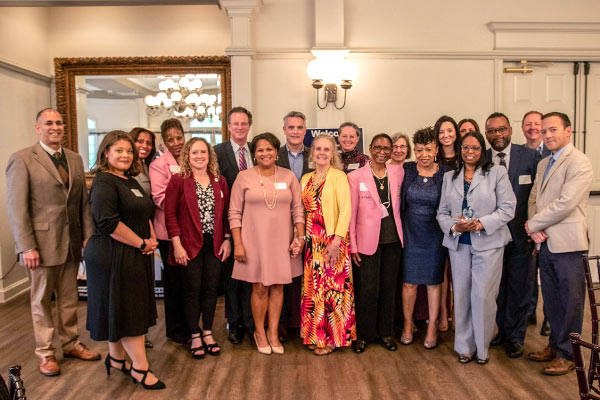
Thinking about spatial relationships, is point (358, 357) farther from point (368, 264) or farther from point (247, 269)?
point (247, 269)

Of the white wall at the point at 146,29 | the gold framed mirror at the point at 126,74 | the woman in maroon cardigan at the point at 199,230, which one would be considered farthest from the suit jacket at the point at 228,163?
the white wall at the point at 146,29

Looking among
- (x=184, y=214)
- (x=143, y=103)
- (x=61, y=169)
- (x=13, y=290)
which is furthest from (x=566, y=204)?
(x=13, y=290)

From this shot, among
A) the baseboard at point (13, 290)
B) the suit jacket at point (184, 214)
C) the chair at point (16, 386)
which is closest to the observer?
the chair at point (16, 386)

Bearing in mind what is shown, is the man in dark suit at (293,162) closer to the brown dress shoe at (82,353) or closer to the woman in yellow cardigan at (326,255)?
the woman in yellow cardigan at (326,255)

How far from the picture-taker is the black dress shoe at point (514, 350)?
11.1ft

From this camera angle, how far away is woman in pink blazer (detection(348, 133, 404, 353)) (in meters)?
3.38

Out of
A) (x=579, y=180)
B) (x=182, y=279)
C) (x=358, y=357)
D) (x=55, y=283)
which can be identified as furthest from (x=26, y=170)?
(x=579, y=180)

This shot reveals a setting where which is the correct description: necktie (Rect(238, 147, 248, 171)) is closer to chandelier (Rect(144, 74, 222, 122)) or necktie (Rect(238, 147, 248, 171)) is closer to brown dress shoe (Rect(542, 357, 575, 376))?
chandelier (Rect(144, 74, 222, 122))

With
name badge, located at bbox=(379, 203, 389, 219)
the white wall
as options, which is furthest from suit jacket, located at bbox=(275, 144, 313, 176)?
the white wall

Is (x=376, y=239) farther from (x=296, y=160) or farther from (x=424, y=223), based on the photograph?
(x=296, y=160)

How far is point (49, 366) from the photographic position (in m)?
Answer: 3.15

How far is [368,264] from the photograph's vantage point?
342 centimetres

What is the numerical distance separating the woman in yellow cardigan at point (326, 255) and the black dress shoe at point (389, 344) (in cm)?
27

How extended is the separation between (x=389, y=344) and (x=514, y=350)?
875 mm
